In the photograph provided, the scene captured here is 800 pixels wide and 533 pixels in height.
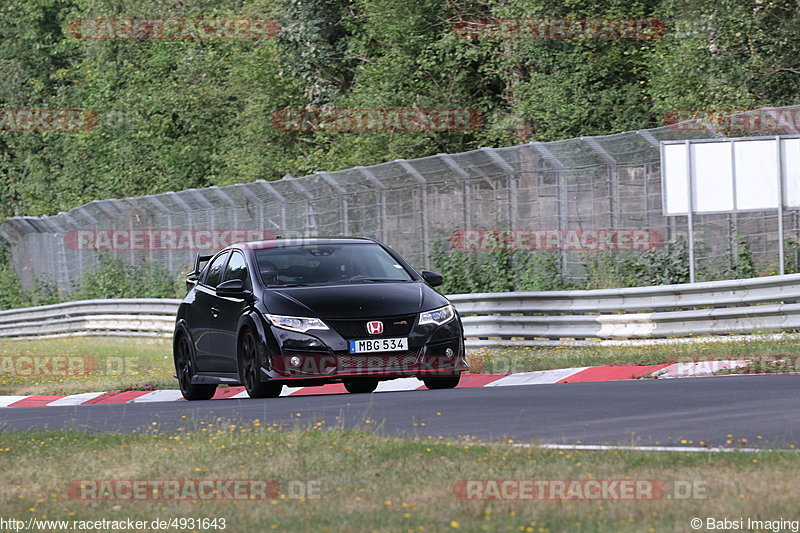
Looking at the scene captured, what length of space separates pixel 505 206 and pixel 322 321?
411 inches

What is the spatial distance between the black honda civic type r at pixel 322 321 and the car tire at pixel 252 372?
0.04 feet

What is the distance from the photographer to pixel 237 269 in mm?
14391

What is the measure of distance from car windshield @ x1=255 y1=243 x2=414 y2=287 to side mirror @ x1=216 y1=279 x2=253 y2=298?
0.22 m

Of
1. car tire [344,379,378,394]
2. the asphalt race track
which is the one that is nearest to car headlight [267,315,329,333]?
the asphalt race track

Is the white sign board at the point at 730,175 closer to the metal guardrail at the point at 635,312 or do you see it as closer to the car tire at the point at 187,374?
the metal guardrail at the point at 635,312

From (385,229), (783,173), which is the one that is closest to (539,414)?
(783,173)

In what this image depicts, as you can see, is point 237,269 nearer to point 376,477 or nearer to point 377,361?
point 377,361

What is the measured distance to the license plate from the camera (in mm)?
12766

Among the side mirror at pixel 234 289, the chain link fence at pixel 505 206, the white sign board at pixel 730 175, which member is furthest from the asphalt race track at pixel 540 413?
the chain link fence at pixel 505 206

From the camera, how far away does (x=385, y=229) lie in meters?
24.8

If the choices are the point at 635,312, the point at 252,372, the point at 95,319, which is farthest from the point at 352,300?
the point at 95,319

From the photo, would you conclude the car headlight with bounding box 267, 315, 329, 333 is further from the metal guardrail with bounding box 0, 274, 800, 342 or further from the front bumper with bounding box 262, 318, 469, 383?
the metal guardrail with bounding box 0, 274, 800, 342

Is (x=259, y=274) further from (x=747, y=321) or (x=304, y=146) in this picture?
(x=304, y=146)

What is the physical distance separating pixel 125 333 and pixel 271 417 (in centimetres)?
2083
